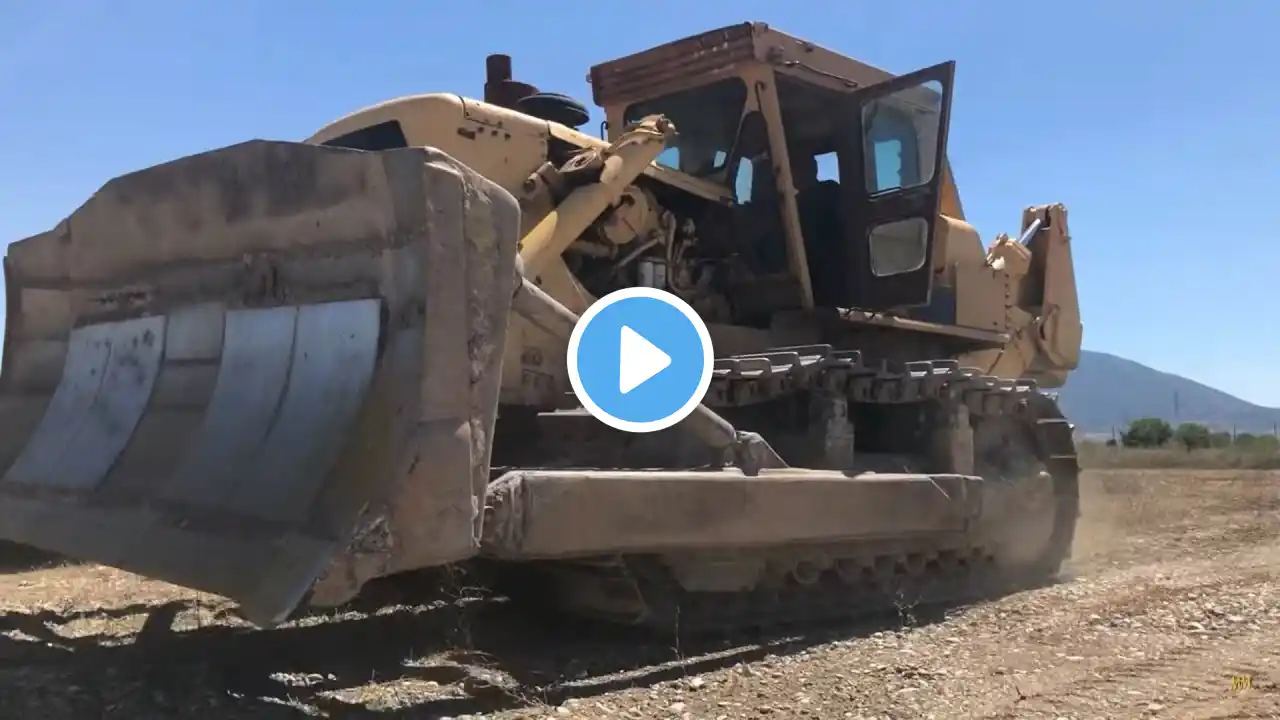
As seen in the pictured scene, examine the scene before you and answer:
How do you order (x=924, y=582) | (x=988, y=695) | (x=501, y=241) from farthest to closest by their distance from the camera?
(x=924, y=582), (x=988, y=695), (x=501, y=241)

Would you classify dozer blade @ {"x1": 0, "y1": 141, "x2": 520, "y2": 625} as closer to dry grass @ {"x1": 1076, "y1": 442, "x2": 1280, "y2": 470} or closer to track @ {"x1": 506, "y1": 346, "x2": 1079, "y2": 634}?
track @ {"x1": 506, "y1": 346, "x2": 1079, "y2": 634}

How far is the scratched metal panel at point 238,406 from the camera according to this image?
3895mm

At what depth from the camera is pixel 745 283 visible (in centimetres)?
695

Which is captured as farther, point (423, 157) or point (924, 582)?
point (924, 582)

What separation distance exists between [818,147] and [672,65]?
1020mm

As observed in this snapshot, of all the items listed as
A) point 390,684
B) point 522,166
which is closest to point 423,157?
point 390,684

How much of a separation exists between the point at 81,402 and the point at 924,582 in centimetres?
397

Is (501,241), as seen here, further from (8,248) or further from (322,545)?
(8,248)

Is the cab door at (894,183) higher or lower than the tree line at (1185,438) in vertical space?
higher

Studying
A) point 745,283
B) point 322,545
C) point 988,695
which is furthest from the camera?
point 745,283

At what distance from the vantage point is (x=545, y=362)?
5.21 metres
